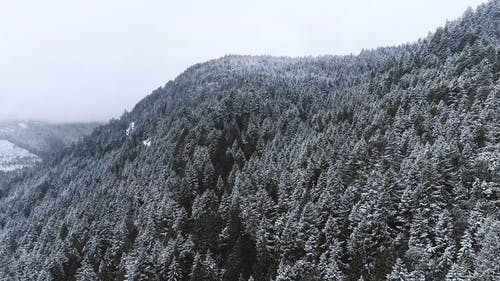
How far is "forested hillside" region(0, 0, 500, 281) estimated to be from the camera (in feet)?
205

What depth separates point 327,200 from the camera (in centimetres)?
7862

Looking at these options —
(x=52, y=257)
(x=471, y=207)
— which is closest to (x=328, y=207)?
(x=471, y=207)

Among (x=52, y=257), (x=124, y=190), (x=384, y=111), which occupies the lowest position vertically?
(x=52, y=257)

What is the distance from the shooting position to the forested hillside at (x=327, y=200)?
2461 inches

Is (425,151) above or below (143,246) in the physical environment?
above

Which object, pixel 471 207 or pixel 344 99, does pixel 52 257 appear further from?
pixel 344 99

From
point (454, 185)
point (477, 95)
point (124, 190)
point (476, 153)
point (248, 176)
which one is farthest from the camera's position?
point (124, 190)

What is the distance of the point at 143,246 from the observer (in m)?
97.9

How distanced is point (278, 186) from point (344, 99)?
84.4 metres

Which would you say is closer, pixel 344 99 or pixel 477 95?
pixel 477 95

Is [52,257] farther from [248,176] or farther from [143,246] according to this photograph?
[248,176]

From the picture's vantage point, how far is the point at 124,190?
154 metres

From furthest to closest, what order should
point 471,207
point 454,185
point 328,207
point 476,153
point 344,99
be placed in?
point 344,99
point 328,207
point 476,153
point 454,185
point 471,207

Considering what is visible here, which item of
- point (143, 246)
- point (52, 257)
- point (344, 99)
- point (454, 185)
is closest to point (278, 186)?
point (143, 246)
